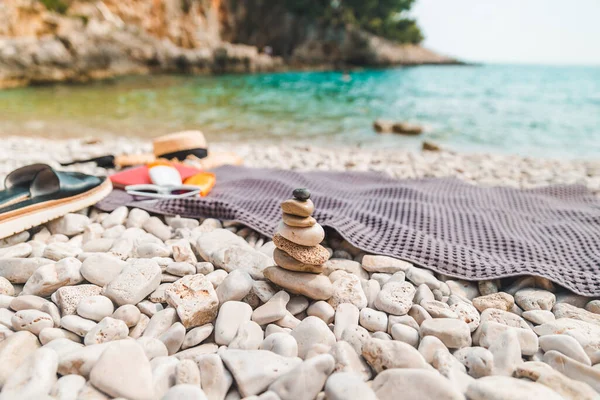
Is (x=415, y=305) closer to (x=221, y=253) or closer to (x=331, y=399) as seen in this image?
(x=331, y=399)

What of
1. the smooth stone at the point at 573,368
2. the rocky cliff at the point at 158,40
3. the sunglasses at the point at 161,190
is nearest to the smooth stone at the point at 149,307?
the sunglasses at the point at 161,190

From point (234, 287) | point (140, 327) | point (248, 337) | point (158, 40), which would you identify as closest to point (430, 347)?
point (248, 337)

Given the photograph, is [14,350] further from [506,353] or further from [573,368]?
[573,368]

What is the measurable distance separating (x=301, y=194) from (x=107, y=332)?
0.70 m

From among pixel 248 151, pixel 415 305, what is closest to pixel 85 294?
pixel 415 305

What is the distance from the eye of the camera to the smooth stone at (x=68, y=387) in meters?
0.90

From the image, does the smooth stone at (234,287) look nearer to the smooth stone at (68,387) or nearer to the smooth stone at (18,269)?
the smooth stone at (68,387)

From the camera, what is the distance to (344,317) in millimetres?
1249

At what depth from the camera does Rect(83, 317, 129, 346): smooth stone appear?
1.10m

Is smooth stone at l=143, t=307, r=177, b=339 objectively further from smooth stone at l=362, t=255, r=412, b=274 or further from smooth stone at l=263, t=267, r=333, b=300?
smooth stone at l=362, t=255, r=412, b=274

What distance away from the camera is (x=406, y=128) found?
724 cm

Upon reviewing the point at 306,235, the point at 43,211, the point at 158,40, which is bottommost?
the point at 43,211

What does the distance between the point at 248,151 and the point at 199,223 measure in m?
3.08

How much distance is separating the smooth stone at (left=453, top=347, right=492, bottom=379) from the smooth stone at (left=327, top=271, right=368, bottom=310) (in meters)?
0.35
